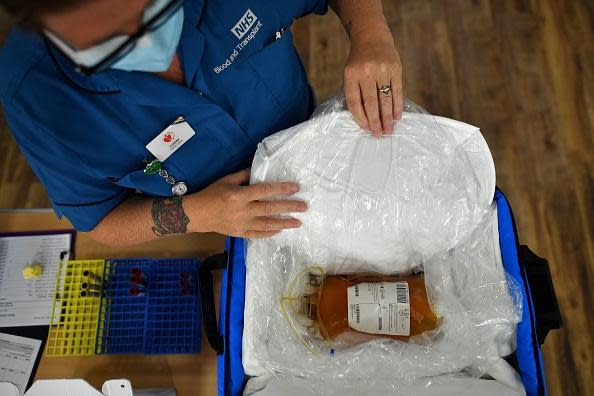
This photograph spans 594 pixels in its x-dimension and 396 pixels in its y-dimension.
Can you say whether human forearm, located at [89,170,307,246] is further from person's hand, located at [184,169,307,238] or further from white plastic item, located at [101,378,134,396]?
white plastic item, located at [101,378,134,396]

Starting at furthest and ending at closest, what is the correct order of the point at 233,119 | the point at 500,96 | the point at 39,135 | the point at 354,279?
the point at 500,96, the point at 354,279, the point at 233,119, the point at 39,135

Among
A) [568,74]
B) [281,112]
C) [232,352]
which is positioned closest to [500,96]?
[568,74]

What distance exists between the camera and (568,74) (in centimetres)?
166

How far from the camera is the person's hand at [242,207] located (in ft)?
2.51

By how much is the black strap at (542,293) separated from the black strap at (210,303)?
57 centimetres

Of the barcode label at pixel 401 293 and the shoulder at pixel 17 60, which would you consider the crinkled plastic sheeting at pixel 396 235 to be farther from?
the shoulder at pixel 17 60

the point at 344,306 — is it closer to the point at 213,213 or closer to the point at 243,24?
the point at 213,213

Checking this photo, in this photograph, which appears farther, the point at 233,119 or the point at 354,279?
the point at 354,279

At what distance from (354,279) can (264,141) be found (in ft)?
1.10

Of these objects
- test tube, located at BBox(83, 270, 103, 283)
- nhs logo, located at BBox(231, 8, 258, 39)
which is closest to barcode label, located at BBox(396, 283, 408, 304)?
nhs logo, located at BBox(231, 8, 258, 39)

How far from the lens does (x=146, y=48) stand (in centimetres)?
57

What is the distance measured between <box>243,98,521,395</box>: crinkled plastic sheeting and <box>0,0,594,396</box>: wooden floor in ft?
2.49

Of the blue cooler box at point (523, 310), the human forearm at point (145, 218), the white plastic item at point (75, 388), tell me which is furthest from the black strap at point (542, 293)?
the white plastic item at point (75, 388)

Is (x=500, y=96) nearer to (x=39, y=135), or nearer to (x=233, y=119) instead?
(x=233, y=119)
